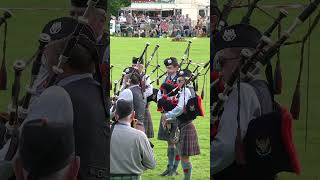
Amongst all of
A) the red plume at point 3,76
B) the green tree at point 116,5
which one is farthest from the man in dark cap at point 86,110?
the green tree at point 116,5

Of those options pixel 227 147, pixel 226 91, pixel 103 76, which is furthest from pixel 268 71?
pixel 103 76

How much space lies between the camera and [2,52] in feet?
9.14

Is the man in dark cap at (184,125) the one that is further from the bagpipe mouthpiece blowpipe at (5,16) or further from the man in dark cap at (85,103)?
the bagpipe mouthpiece blowpipe at (5,16)

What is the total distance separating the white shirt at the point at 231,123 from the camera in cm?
272

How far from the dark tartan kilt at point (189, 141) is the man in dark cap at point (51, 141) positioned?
1.68m

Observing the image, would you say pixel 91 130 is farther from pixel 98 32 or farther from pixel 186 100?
pixel 186 100

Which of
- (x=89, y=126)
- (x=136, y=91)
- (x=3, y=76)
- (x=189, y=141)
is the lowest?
(x=189, y=141)

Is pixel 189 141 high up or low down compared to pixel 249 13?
down

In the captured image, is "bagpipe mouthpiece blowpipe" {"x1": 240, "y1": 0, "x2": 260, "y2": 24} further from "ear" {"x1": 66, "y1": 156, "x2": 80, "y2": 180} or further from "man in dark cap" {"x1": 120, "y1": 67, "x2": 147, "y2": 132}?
"man in dark cap" {"x1": 120, "y1": 67, "x2": 147, "y2": 132}

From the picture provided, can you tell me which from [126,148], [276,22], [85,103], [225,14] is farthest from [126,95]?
[276,22]

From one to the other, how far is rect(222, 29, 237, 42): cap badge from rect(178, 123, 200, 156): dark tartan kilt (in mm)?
1646

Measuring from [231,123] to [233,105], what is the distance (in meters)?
0.09

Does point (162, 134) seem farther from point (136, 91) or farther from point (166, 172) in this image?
point (136, 91)

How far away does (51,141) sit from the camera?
2.69 metres
